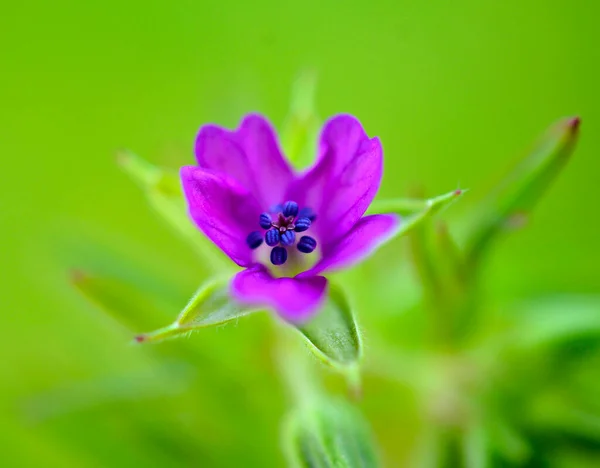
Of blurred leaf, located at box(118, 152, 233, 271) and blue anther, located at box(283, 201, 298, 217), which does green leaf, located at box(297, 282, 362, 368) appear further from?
blurred leaf, located at box(118, 152, 233, 271)

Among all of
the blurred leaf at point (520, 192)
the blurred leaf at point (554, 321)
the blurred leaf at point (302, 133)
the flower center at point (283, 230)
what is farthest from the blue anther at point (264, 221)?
the blurred leaf at point (554, 321)

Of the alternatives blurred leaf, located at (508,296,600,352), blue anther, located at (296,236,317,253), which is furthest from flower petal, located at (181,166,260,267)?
blurred leaf, located at (508,296,600,352)

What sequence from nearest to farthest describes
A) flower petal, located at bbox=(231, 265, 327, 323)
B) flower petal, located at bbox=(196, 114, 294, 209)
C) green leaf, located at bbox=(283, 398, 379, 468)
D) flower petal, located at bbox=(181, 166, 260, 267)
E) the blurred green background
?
1. flower petal, located at bbox=(231, 265, 327, 323)
2. flower petal, located at bbox=(181, 166, 260, 267)
3. flower petal, located at bbox=(196, 114, 294, 209)
4. green leaf, located at bbox=(283, 398, 379, 468)
5. the blurred green background

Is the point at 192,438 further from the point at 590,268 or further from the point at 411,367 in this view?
the point at 590,268

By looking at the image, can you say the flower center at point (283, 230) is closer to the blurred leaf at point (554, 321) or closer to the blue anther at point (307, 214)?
the blue anther at point (307, 214)

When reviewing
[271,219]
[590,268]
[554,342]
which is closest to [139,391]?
[271,219]

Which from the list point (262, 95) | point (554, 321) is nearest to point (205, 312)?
point (554, 321)
